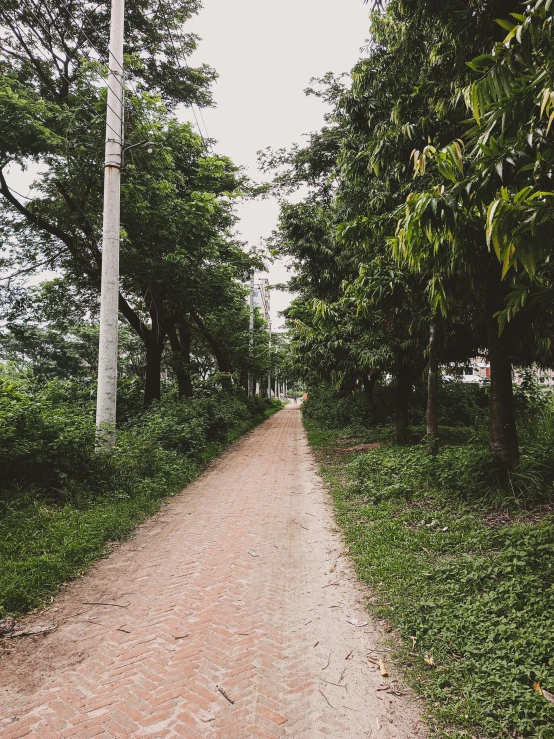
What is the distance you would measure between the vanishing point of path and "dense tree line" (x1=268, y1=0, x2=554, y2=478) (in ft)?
9.04

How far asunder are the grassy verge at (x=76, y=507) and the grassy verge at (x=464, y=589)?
10.2ft

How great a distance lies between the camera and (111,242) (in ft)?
25.5

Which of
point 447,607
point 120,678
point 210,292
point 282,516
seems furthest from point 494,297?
point 210,292

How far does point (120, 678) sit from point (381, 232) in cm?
446

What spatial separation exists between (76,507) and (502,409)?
6196mm

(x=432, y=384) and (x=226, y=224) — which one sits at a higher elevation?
(x=226, y=224)

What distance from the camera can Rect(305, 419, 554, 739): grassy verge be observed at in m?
2.44

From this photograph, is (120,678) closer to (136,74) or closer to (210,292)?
(210,292)

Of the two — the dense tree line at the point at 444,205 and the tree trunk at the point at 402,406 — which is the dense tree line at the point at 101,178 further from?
the tree trunk at the point at 402,406

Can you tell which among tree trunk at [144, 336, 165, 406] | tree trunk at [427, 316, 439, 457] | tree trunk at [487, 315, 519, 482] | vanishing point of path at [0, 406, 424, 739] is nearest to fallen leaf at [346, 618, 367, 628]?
vanishing point of path at [0, 406, 424, 739]

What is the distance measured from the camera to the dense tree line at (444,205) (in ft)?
7.46

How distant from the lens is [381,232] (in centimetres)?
441

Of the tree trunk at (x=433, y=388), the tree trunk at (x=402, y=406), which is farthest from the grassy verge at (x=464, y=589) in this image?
the tree trunk at (x=402, y=406)

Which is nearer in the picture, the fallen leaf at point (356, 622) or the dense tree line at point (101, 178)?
the fallen leaf at point (356, 622)
